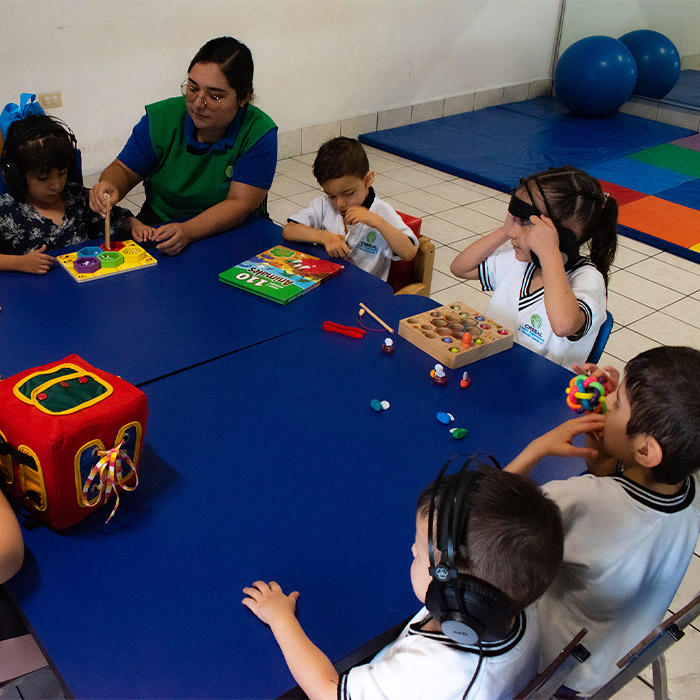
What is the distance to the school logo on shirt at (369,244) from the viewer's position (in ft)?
7.99

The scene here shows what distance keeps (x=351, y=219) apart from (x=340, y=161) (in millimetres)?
198

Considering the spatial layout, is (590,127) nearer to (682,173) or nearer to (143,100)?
(682,173)

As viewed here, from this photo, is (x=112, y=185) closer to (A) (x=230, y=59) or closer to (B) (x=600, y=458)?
(A) (x=230, y=59)

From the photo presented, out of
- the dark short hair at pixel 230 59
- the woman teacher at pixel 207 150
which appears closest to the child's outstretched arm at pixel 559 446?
the woman teacher at pixel 207 150

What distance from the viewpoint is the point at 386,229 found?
227 centimetres

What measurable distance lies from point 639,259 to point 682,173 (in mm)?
1648

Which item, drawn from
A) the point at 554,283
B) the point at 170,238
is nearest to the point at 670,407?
the point at 554,283

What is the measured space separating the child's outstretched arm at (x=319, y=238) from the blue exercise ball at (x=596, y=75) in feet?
15.6

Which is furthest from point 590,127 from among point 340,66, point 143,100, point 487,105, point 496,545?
point 496,545

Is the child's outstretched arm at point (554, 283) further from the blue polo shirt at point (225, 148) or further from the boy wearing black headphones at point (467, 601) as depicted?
the blue polo shirt at point (225, 148)

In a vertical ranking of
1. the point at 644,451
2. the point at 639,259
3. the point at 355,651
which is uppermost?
the point at 644,451

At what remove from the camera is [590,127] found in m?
6.17

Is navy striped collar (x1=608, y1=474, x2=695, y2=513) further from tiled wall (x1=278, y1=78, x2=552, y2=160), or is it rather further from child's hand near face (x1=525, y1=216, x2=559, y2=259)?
tiled wall (x1=278, y1=78, x2=552, y2=160)

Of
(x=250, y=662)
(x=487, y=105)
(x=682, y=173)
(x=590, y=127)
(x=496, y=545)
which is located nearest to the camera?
(x=496, y=545)
